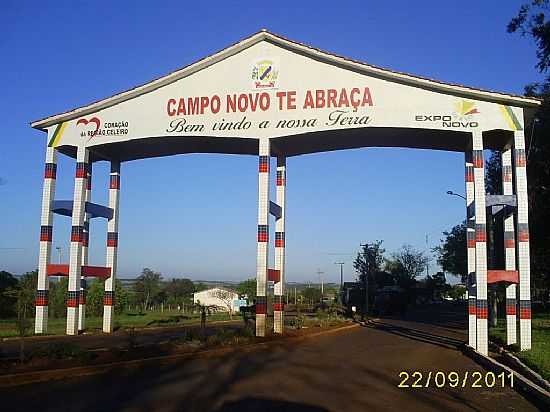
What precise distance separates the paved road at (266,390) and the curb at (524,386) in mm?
244

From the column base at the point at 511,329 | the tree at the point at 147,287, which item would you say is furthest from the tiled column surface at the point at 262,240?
the tree at the point at 147,287

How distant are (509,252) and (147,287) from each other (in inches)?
3032

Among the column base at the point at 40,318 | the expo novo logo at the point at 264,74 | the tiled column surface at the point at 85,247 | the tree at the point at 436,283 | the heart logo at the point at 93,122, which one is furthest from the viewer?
the tree at the point at 436,283

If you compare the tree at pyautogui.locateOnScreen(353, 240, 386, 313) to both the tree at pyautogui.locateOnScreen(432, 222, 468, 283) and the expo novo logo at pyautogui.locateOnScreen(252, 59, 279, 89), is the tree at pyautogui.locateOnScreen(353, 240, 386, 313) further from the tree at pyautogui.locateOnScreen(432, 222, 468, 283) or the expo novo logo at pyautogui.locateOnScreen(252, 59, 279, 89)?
the expo novo logo at pyautogui.locateOnScreen(252, 59, 279, 89)

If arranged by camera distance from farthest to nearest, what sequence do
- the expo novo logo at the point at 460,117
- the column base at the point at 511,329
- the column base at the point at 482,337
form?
1. the expo novo logo at the point at 460,117
2. the column base at the point at 511,329
3. the column base at the point at 482,337

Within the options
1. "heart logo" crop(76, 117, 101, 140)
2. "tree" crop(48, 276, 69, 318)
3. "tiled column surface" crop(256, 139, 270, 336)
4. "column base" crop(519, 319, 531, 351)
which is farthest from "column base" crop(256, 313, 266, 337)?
"tree" crop(48, 276, 69, 318)

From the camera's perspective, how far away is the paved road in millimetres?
9852

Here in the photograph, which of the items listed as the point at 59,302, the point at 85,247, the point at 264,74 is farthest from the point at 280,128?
the point at 59,302

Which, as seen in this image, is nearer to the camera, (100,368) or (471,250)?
(100,368)

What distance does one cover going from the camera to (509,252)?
21.2 m

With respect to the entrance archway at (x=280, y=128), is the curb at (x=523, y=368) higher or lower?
lower

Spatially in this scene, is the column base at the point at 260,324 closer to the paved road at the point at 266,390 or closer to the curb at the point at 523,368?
the paved road at the point at 266,390

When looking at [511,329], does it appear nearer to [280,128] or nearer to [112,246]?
[280,128]
